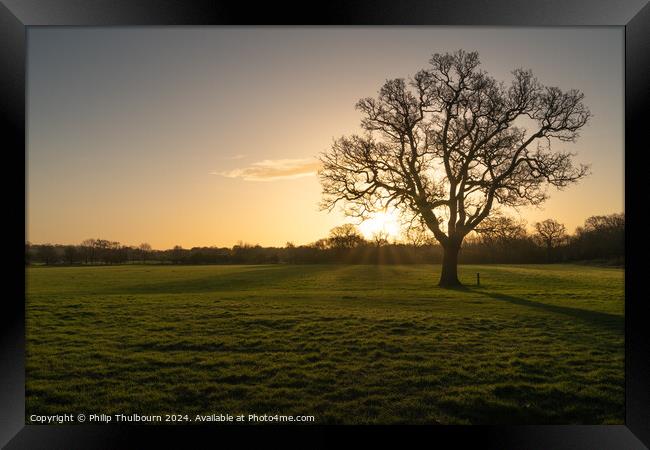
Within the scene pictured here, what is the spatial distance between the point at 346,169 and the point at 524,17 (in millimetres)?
14687

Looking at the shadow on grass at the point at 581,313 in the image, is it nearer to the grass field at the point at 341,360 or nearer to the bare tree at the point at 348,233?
the grass field at the point at 341,360

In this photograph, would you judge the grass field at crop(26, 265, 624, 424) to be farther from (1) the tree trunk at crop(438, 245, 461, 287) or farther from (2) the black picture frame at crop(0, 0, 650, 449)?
(1) the tree trunk at crop(438, 245, 461, 287)

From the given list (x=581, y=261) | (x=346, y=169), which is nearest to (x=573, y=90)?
(x=346, y=169)

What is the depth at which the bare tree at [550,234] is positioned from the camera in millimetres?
33906

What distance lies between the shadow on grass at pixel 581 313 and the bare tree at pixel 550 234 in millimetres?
18438

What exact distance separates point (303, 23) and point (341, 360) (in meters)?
6.05

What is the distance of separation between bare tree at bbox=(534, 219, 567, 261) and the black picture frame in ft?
100

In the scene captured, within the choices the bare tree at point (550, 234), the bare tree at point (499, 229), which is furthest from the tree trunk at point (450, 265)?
the bare tree at point (550, 234)

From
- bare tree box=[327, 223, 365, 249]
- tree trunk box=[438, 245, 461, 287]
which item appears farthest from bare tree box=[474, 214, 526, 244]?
bare tree box=[327, 223, 365, 249]

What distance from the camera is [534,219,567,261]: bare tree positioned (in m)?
33.9

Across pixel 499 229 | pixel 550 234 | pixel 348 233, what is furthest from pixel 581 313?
pixel 550 234

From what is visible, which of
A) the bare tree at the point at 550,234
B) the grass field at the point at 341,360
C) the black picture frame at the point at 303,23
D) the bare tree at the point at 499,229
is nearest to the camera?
the black picture frame at the point at 303,23
